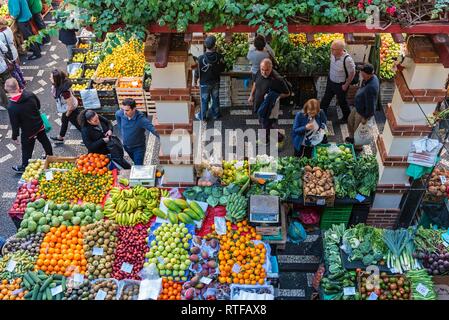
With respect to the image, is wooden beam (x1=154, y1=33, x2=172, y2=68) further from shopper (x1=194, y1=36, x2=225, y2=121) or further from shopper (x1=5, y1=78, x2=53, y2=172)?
shopper (x1=5, y1=78, x2=53, y2=172)

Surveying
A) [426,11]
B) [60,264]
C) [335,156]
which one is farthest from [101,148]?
[426,11]

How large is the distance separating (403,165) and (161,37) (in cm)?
406

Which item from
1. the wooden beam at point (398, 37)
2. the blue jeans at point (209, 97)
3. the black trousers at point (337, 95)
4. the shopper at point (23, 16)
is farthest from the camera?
the shopper at point (23, 16)

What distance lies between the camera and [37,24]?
42.3 ft

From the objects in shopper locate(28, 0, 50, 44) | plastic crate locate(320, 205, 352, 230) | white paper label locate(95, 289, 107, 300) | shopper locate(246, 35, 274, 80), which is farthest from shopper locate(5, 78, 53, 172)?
plastic crate locate(320, 205, 352, 230)

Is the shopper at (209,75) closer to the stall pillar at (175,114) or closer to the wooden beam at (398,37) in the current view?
the stall pillar at (175,114)

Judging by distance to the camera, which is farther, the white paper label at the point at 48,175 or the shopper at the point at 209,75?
the shopper at the point at 209,75

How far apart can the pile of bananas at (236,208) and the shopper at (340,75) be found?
3.53 m

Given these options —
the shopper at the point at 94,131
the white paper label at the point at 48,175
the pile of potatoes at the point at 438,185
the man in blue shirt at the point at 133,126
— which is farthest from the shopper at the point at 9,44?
the pile of potatoes at the point at 438,185

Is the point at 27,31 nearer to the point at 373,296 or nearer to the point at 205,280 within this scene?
the point at 205,280

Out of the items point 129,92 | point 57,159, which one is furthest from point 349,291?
point 129,92

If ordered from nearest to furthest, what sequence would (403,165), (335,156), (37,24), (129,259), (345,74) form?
(129,259)
(403,165)
(335,156)
(345,74)
(37,24)

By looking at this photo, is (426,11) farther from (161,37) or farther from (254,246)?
(254,246)

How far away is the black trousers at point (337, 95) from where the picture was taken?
976cm
